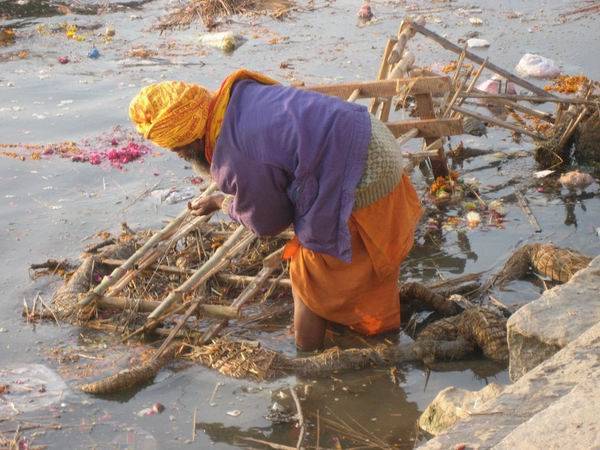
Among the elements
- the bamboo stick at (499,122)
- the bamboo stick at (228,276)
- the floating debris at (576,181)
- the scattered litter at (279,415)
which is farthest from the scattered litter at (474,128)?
the scattered litter at (279,415)

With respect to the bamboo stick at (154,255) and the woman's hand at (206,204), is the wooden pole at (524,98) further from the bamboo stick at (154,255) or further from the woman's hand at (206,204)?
the woman's hand at (206,204)

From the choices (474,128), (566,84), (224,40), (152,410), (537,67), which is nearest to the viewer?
(152,410)

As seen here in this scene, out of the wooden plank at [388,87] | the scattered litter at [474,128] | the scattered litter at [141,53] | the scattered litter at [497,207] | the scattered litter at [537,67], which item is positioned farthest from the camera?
the scattered litter at [141,53]

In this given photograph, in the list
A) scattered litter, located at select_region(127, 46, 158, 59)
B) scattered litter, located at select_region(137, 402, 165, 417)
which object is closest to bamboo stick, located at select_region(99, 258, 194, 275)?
scattered litter, located at select_region(137, 402, 165, 417)

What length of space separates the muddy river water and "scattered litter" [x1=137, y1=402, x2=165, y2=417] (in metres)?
0.03

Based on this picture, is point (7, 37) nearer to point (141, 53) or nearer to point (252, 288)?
point (141, 53)

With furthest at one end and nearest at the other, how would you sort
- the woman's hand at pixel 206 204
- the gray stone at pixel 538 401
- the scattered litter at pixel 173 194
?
the scattered litter at pixel 173 194, the woman's hand at pixel 206 204, the gray stone at pixel 538 401

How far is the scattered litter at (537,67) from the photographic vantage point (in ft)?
26.5

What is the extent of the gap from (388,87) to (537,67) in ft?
11.2

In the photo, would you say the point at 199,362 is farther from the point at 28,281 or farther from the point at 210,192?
the point at 28,281

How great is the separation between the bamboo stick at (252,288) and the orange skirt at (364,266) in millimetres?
287

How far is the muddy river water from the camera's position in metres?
4.05

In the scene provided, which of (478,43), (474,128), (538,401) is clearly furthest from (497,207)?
(478,43)

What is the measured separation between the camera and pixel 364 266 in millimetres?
4297
